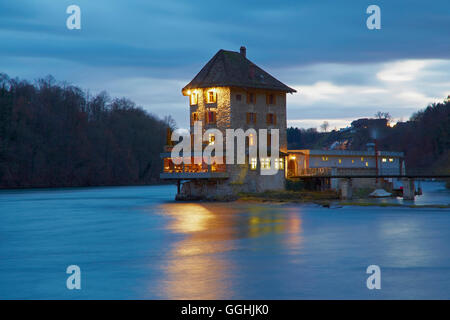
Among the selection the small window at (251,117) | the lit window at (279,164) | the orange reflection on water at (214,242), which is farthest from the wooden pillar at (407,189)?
the small window at (251,117)

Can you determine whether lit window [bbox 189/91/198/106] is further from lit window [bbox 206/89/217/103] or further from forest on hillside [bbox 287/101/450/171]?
forest on hillside [bbox 287/101/450/171]

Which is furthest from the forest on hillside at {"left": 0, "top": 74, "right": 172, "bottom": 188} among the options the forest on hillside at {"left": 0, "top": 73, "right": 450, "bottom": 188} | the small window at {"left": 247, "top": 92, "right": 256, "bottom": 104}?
the small window at {"left": 247, "top": 92, "right": 256, "bottom": 104}

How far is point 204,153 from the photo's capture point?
2660 inches

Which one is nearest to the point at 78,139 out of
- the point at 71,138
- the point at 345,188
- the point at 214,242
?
the point at 71,138

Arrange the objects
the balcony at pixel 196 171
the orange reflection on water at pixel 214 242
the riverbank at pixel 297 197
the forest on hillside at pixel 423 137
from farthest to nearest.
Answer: the forest on hillside at pixel 423 137 < the balcony at pixel 196 171 < the riverbank at pixel 297 197 < the orange reflection on water at pixel 214 242

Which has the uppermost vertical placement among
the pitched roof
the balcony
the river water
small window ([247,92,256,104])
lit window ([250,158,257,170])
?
the pitched roof

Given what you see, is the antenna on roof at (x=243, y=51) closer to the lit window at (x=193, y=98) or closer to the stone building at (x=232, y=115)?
the stone building at (x=232, y=115)

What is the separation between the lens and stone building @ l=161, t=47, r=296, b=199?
2670 inches

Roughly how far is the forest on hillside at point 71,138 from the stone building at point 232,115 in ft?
157

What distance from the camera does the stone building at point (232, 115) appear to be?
222 feet

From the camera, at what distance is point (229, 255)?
87.7 ft

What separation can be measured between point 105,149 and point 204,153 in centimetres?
6639

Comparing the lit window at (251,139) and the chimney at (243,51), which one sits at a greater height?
the chimney at (243,51)
